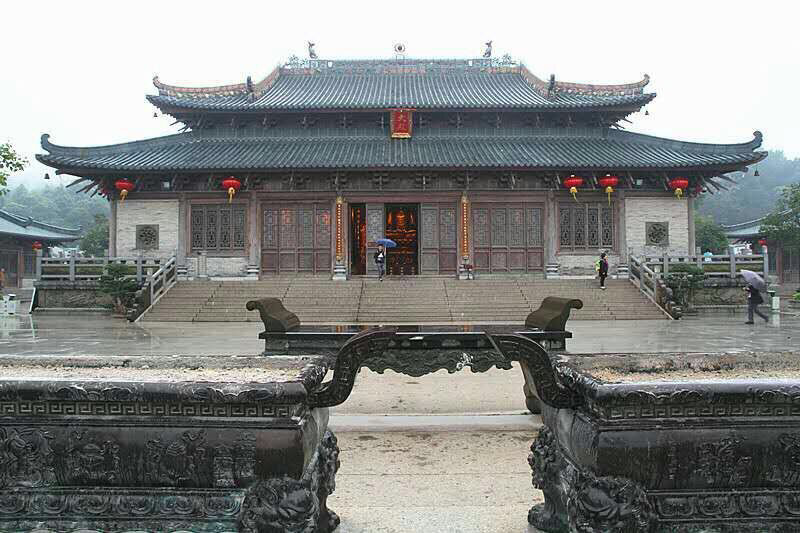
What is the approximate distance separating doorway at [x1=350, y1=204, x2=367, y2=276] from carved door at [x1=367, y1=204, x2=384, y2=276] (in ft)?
3.55

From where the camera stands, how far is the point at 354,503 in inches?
128

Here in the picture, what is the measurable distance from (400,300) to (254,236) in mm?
6996

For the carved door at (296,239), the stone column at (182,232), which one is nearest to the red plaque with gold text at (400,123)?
the carved door at (296,239)

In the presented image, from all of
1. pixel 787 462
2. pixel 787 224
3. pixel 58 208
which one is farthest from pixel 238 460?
pixel 58 208

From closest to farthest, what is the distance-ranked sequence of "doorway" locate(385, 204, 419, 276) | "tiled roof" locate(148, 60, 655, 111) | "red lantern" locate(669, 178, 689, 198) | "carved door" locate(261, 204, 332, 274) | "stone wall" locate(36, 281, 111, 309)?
"stone wall" locate(36, 281, 111, 309), "red lantern" locate(669, 178, 689, 198), "carved door" locate(261, 204, 332, 274), "tiled roof" locate(148, 60, 655, 111), "doorway" locate(385, 204, 419, 276)

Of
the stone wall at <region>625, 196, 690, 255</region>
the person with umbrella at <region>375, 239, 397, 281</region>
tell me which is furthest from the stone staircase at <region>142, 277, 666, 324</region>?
the stone wall at <region>625, 196, 690, 255</region>

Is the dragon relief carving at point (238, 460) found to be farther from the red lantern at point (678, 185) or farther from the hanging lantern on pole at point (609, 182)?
the red lantern at point (678, 185)

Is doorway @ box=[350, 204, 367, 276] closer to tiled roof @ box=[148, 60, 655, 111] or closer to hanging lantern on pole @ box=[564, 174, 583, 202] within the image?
tiled roof @ box=[148, 60, 655, 111]

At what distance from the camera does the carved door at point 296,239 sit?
830 inches

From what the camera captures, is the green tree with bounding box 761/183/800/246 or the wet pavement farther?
the green tree with bounding box 761/183/800/246

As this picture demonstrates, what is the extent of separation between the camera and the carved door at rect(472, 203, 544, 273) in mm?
20969

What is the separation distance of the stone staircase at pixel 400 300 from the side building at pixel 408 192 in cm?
205

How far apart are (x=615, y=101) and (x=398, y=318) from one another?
12.9 meters

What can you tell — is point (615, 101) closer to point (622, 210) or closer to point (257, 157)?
point (622, 210)
